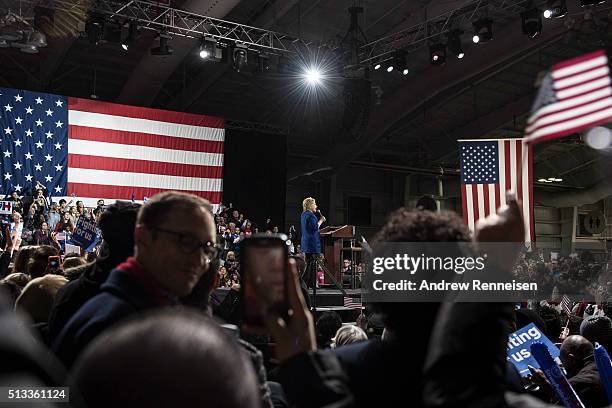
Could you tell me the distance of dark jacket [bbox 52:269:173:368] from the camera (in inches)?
45.6

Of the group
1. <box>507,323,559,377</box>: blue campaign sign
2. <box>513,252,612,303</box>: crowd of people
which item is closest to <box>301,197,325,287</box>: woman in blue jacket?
<box>513,252,612,303</box>: crowd of people

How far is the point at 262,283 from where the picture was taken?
0.78 m

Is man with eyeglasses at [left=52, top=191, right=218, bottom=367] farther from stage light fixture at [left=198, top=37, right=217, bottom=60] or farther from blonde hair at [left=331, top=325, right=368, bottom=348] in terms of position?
stage light fixture at [left=198, top=37, right=217, bottom=60]

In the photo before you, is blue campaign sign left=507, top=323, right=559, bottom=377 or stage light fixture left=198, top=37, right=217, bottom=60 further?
stage light fixture left=198, top=37, right=217, bottom=60

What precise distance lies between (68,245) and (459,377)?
10.1 meters

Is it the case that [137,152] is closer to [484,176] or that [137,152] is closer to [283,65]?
[283,65]

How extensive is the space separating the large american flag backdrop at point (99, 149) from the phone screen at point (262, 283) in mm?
10579

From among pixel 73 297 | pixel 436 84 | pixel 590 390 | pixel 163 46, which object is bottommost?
pixel 590 390

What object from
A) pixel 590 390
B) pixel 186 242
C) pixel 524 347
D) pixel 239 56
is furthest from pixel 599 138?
pixel 239 56

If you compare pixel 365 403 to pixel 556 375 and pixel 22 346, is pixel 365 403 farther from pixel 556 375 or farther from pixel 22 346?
pixel 556 375

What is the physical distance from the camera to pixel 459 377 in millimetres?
716

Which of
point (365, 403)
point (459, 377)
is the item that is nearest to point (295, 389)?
point (365, 403)

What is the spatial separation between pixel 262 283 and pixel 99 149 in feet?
35.6

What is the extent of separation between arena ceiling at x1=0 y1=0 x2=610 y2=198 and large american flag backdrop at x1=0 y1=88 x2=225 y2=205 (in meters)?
1.15
